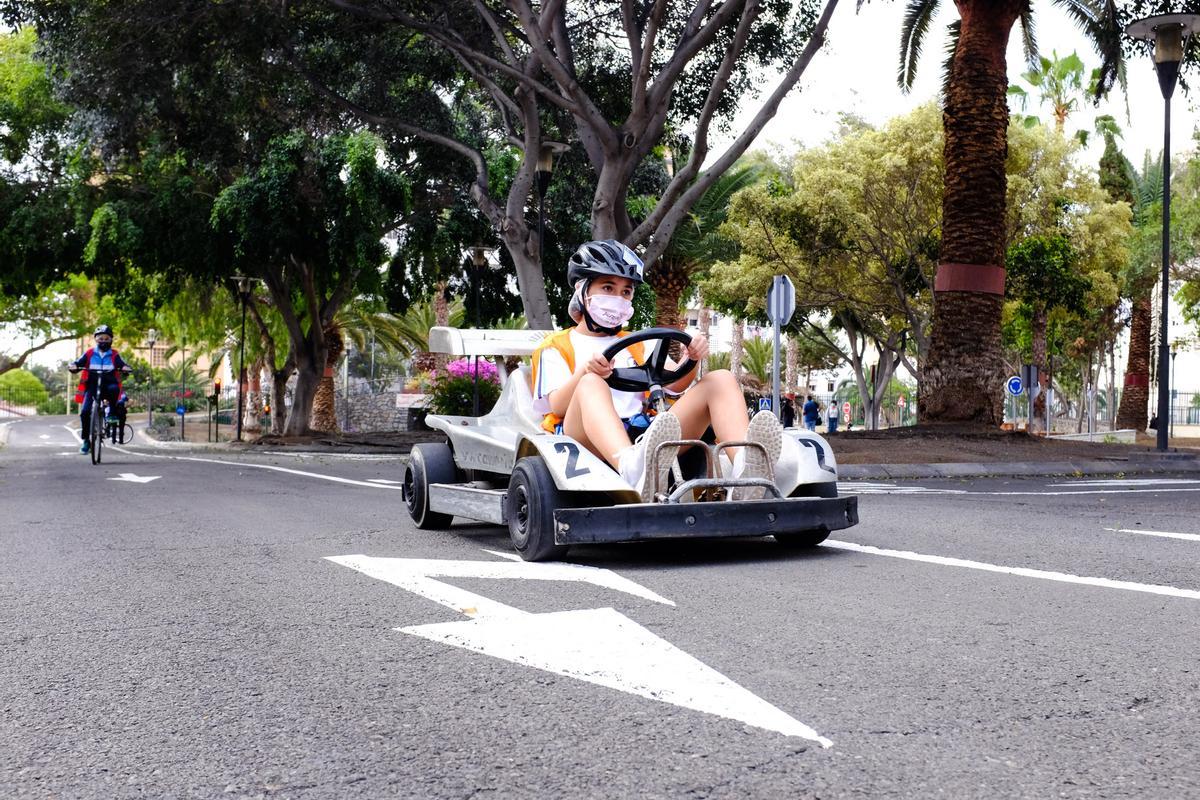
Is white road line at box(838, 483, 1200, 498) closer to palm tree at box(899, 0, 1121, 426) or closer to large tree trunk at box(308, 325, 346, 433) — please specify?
palm tree at box(899, 0, 1121, 426)

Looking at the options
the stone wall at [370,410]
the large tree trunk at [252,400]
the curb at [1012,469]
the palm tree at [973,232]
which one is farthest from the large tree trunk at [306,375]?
the stone wall at [370,410]

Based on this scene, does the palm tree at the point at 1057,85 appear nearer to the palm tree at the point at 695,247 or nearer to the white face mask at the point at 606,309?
the palm tree at the point at 695,247

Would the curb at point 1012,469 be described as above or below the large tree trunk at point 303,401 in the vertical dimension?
below

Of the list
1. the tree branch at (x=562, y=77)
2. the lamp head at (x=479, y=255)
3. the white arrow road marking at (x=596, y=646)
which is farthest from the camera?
the lamp head at (x=479, y=255)

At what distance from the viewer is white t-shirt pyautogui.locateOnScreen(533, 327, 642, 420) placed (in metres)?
6.38

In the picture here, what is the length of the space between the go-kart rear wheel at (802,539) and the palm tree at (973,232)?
1213 cm

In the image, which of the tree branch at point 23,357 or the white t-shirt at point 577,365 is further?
the tree branch at point 23,357

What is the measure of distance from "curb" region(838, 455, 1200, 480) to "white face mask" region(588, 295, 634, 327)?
8.38m

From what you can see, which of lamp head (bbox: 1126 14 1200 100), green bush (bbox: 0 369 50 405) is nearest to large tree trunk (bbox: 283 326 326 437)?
lamp head (bbox: 1126 14 1200 100)

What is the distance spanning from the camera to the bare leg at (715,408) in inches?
235

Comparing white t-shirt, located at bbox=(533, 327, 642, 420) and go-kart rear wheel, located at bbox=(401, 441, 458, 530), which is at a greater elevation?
white t-shirt, located at bbox=(533, 327, 642, 420)

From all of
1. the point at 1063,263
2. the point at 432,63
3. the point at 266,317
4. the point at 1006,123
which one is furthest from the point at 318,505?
the point at 266,317

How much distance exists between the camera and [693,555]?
6203 mm

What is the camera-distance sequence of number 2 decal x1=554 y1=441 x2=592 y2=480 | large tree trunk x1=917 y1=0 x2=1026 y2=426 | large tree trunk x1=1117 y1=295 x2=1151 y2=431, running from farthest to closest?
large tree trunk x1=1117 y1=295 x2=1151 y2=431 < large tree trunk x1=917 y1=0 x2=1026 y2=426 < number 2 decal x1=554 y1=441 x2=592 y2=480
